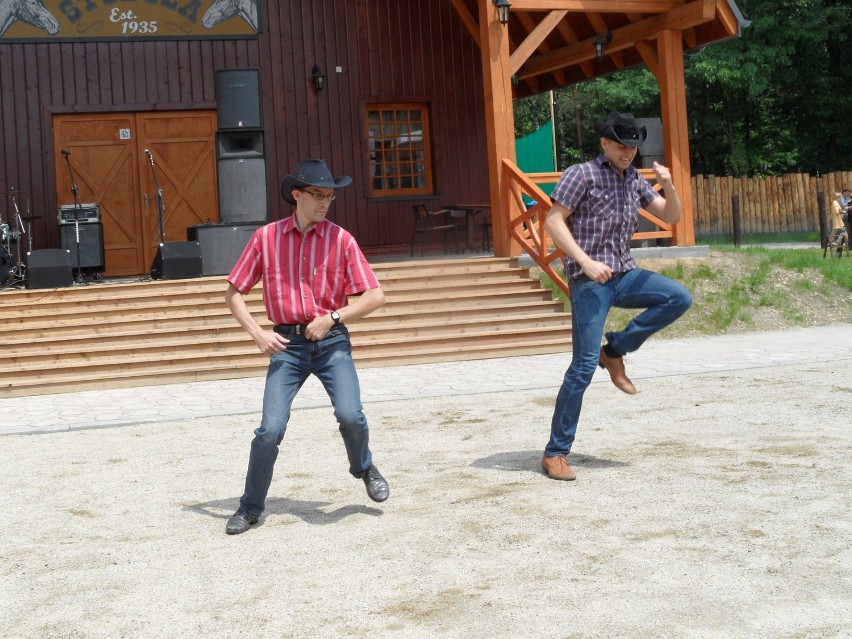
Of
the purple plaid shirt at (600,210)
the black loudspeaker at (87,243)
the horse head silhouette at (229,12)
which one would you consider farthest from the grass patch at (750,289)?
the purple plaid shirt at (600,210)

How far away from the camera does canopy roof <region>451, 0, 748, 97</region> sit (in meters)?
15.0

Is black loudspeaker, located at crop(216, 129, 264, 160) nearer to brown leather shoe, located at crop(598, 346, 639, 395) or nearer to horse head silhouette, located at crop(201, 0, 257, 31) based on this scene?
horse head silhouette, located at crop(201, 0, 257, 31)

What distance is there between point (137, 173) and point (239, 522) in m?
13.2

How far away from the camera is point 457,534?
4.99m

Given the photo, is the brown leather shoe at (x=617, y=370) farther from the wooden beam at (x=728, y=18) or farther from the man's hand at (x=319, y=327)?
the wooden beam at (x=728, y=18)

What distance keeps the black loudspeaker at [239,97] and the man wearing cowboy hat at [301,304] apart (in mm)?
9934

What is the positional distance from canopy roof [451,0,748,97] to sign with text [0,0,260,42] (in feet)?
11.3

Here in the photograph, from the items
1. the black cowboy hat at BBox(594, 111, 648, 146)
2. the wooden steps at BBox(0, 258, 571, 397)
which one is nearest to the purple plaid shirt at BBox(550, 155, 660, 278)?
the black cowboy hat at BBox(594, 111, 648, 146)

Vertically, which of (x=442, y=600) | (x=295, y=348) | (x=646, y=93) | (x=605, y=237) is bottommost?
(x=442, y=600)

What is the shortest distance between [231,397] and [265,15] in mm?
9547

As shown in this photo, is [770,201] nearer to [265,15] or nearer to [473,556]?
[265,15]

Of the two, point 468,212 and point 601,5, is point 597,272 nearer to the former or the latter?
point 601,5

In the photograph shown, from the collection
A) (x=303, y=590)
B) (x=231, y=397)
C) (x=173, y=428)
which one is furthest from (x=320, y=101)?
(x=303, y=590)

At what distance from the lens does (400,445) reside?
7.36 metres
